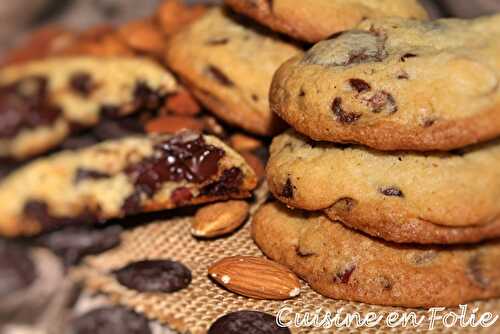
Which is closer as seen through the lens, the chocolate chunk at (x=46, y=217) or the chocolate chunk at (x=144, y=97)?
the chocolate chunk at (x=46, y=217)

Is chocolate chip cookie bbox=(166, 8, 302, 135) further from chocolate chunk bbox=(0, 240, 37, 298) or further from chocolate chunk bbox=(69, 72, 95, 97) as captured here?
chocolate chunk bbox=(0, 240, 37, 298)

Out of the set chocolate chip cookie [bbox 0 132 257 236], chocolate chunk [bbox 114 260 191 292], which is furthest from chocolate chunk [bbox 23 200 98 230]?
chocolate chunk [bbox 114 260 191 292]

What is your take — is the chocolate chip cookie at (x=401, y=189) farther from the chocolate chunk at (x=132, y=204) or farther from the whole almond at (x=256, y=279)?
the chocolate chunk at (x=132, y=204)

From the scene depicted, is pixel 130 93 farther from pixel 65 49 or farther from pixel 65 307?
pixel 65 307

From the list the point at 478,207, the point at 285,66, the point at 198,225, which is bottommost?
the point at 198,225

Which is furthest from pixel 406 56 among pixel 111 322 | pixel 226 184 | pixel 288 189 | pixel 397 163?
pixel 111 322

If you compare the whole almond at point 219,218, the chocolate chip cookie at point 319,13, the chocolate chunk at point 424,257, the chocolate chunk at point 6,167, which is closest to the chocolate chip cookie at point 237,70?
the chocolate chip cookie at point 319,13

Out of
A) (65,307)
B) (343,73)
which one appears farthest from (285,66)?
(65,307)

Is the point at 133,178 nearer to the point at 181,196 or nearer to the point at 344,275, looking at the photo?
the point at 181,196
